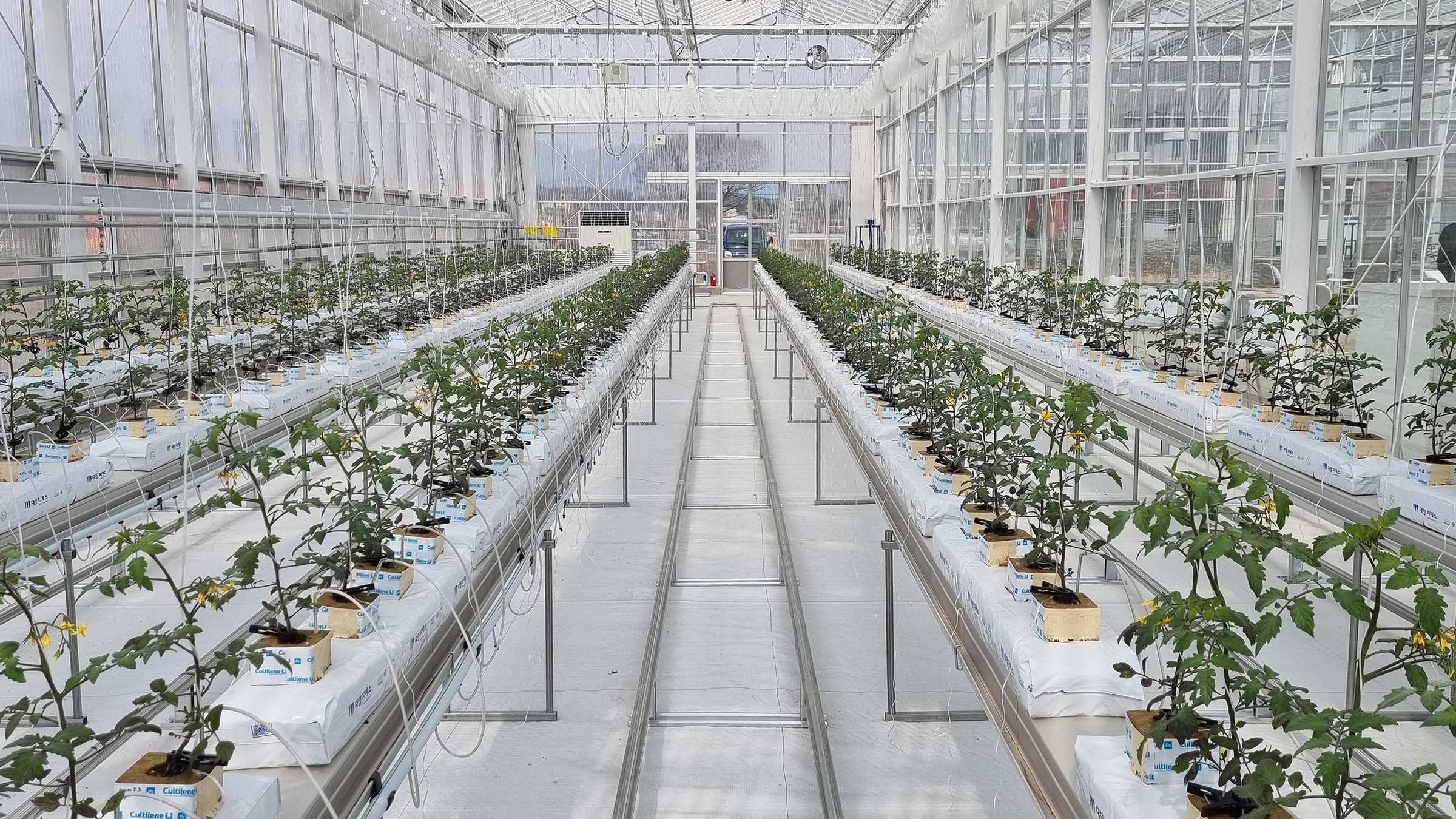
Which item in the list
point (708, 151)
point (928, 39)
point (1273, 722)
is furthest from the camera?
point (708, 151)

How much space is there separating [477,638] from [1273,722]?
5.72 feet

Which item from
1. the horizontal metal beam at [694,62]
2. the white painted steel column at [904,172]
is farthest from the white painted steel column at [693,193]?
the white painted steel column at [904,172]

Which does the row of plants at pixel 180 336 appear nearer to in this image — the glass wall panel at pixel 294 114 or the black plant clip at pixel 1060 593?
the black plant clip at pixel 1060 593

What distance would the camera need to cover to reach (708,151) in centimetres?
2427

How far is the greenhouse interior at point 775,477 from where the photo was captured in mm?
1903

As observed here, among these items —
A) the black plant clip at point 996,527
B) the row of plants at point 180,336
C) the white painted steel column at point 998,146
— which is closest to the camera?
the black plant clip at point 996,527

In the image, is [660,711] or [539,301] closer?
[660,711]

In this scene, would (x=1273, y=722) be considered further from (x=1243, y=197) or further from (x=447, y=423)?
(x=1243, y=197)

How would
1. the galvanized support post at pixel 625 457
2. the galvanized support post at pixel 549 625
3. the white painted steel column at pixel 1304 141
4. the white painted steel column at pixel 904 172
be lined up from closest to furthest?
the galvanized support post at pixel 549 625 < the white painted steel column at pixel 1304 141 < the galvanized support post at pixel 625 457 < the white painted steel column at pixel 904 172

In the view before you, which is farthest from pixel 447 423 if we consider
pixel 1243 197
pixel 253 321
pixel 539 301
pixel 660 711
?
pixel 539 301

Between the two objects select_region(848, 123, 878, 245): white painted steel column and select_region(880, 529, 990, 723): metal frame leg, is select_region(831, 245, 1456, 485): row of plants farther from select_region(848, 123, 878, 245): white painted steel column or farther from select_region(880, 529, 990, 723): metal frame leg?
select_region(848, 123, 878, 245): white painted steel column

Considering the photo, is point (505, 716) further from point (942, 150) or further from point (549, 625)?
point (942, 150)

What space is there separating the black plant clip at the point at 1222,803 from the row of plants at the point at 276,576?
1487 millimetres

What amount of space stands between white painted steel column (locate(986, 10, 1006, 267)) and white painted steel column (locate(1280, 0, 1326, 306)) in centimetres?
643
